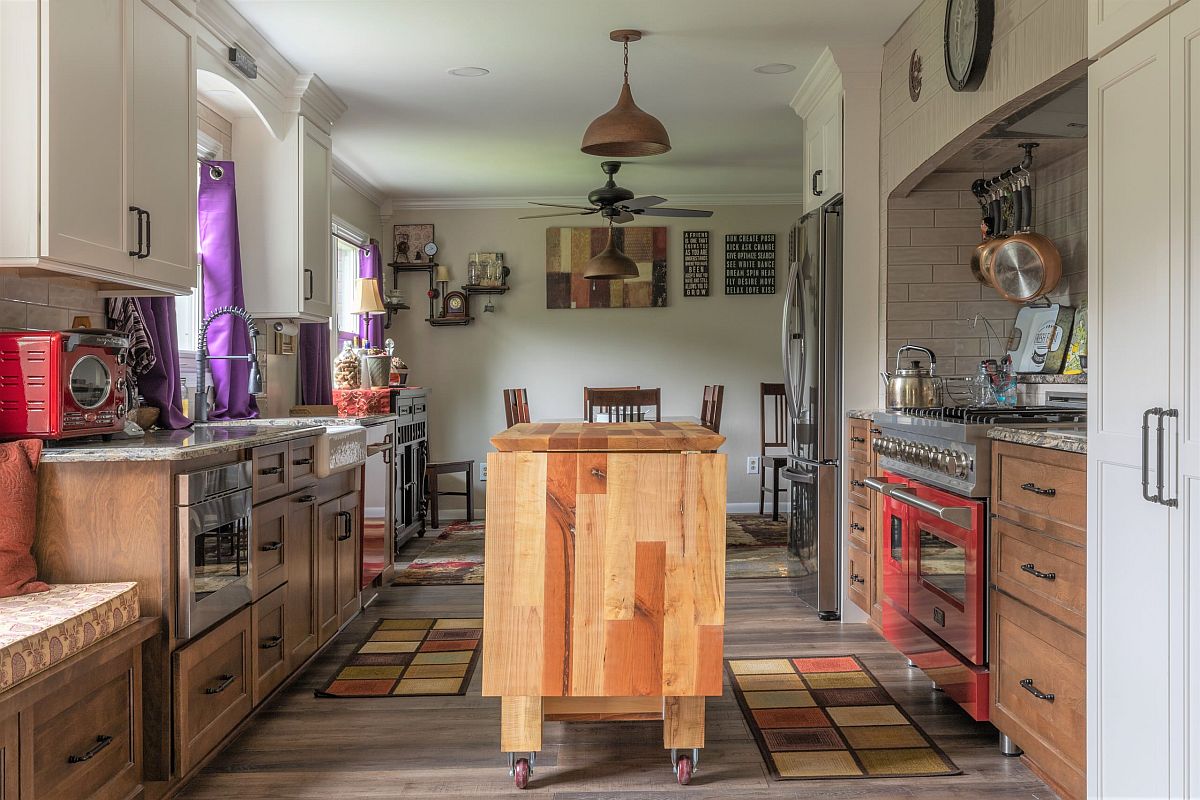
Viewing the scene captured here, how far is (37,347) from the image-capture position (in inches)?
92.1

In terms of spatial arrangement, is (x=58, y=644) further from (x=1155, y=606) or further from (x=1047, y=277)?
(x=1047, y=277)

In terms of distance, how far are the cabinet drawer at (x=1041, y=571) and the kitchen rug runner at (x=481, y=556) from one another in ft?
5.61

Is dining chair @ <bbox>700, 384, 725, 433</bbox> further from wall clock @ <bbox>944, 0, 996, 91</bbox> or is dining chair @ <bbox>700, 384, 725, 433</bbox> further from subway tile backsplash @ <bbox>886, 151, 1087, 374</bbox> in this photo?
wall clock @ <bbox>944, 0, 996, 91</bbox>

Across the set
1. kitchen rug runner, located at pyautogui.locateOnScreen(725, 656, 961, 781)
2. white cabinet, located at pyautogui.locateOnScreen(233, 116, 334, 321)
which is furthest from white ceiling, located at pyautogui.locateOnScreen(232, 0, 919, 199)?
kitchen rug runner, located at pyautogui.locateOnScreen(725, 656, 961, 781)

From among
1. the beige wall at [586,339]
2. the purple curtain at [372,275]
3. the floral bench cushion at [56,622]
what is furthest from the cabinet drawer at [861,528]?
the purple curtain at [372,275]

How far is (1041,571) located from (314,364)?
3843mm

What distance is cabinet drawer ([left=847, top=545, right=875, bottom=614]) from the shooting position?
12.7 feet

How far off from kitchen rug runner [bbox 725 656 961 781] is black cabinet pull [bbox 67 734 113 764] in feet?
5.21

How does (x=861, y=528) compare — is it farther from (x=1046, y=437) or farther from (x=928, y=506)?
(x=1046, y=437)

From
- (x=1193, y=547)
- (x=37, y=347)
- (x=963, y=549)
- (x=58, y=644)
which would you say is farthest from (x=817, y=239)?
(x=58, y=644)

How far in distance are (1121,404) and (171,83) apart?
2735 millimetres

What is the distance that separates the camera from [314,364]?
511cm

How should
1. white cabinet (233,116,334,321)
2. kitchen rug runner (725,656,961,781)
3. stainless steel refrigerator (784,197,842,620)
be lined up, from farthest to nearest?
1. white cabinet (233,116,334,321)
2. stainless steel refrigerator (784,197,842,620)
3. kitchen rug runner (725,656,961,781)

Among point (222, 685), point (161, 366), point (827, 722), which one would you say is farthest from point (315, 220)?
point (827, 722)
